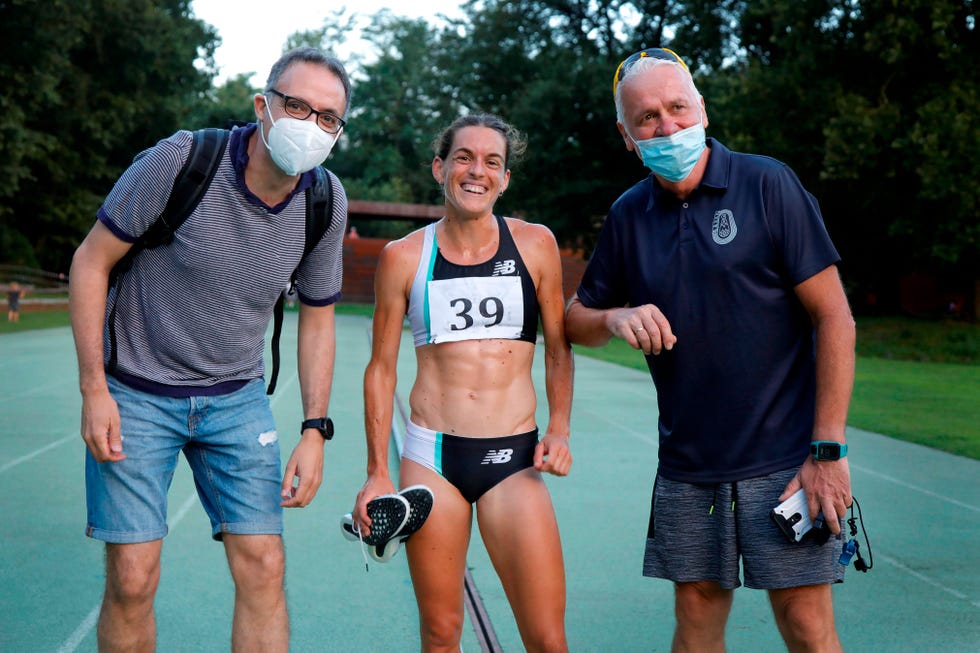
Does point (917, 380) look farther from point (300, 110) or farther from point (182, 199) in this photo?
point (182, 199)

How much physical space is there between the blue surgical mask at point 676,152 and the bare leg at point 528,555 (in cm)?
113

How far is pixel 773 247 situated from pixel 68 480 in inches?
269

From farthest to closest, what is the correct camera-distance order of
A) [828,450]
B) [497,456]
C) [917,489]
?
[917,489]
[497,456]
[828,450]

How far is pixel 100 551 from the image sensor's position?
6328mm

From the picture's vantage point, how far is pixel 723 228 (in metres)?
3.22

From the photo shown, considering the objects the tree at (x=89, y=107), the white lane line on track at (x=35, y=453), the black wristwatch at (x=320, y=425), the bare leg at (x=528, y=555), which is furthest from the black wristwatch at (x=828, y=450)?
the tree at (x=89, y=107)

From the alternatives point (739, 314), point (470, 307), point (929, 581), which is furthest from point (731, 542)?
point (929, 581)

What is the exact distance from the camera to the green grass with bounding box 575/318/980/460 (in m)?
11.7

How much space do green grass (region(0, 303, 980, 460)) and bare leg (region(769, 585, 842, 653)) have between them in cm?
774

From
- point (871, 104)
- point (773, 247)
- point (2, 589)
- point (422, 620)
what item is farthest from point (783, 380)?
point (871, 104)

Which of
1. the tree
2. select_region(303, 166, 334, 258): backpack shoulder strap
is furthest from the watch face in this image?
the tree

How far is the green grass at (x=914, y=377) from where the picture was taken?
11.8 meters

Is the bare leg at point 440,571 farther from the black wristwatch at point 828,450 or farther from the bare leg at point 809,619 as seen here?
the black wristwatch at point 828,450

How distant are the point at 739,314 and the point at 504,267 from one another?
0.87 metres
